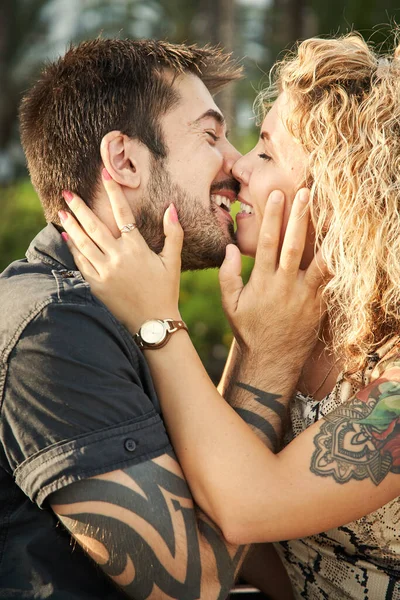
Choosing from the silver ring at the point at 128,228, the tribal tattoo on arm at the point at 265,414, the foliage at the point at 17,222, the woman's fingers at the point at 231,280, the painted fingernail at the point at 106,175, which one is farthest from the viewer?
the foliage at the point at 17,222

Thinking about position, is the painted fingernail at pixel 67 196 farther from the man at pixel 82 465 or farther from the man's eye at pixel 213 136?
the man's eye at pixel 213 136

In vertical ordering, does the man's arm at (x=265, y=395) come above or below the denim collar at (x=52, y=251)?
below

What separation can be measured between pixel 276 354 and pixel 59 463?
1.14m

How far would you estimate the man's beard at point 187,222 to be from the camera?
3365 millimetres

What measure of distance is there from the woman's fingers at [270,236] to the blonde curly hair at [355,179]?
16cm

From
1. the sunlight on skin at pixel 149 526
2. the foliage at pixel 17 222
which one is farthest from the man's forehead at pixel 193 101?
the foliage at pixel 17 222

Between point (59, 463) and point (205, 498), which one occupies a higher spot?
point (59, 463)

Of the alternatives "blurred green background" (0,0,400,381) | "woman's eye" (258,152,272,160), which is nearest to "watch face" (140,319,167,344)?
"woman's eye" (258,152,272,160)

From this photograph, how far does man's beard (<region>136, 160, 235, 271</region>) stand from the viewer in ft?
11.0

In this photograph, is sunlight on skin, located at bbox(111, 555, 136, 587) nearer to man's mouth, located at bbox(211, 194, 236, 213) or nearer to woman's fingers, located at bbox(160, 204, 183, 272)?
woman's fingers, located at bbox(160, 204, 183, 272)

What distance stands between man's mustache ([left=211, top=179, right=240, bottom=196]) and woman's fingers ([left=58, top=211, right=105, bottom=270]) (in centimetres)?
77

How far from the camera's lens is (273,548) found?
3.56m

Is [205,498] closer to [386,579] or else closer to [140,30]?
[386,579]

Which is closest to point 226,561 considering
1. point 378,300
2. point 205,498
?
point 205,498
